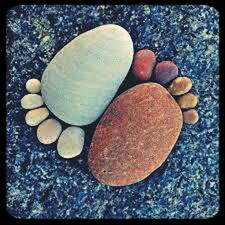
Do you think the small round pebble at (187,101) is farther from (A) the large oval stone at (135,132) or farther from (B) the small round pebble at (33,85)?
(B) the small round pebble at (33,85)

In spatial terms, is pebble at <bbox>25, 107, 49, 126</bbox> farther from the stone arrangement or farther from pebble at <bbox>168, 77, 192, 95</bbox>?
pebble at <bbox>168, 77, 192, 95</bbox>

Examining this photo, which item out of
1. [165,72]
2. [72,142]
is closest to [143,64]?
[165,72]

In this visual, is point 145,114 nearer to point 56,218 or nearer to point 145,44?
point 145,44

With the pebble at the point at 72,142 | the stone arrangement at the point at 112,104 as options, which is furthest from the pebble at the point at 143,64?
the pebble at the point at 72,142

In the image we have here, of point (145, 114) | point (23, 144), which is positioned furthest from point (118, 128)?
point (23, 144)

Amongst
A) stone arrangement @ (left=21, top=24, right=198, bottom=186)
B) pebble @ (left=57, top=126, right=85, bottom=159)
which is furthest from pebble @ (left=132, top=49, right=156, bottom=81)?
pebble @ (left=57, top=126, right=85, bottom=159)

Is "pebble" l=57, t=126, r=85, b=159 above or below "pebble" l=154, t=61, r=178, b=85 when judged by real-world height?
below
